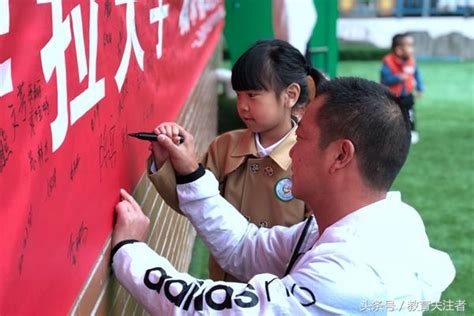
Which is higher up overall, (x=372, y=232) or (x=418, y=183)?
(x=372, y=232)

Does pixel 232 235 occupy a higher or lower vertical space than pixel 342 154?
lower

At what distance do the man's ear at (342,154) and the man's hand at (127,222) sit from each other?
57 centimetres

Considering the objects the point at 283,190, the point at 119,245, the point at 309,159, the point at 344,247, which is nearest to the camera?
the point at 344,247

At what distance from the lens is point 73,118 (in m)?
1.25

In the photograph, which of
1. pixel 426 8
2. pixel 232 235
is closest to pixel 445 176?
pixel 232 235

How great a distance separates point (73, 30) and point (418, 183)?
4.60 metres

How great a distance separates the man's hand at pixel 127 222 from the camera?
1.63 metres

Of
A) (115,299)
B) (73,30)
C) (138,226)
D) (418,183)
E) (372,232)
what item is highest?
(73,30)

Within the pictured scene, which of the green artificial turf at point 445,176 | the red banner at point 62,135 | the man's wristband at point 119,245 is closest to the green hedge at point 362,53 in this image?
the green artificial turf at point 445,176

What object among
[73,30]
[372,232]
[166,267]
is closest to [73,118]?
[73,30]

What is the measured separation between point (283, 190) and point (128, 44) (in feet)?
2.07

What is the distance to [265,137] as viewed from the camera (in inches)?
80.7

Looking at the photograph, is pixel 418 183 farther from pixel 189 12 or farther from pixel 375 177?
pixel 375 177
